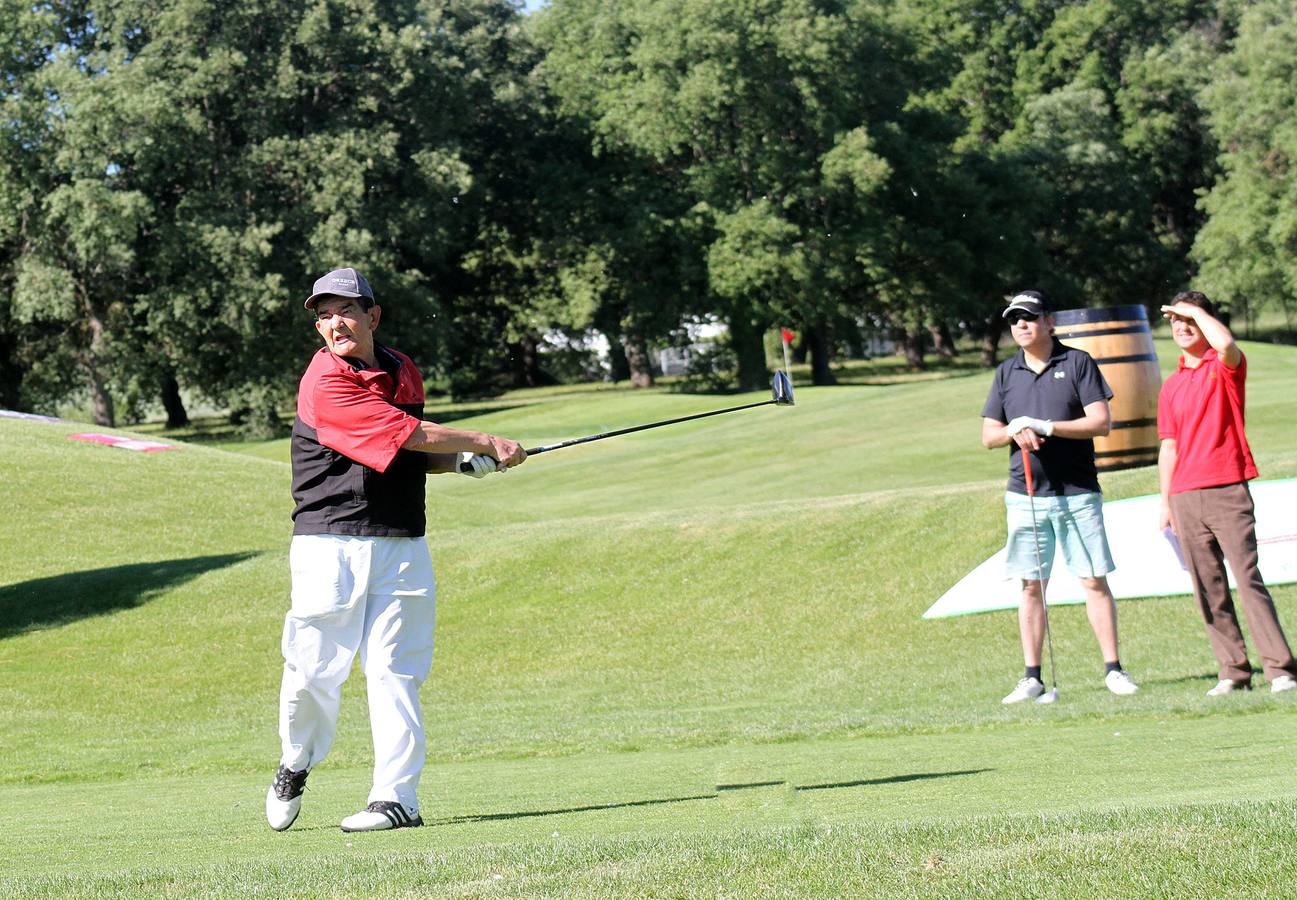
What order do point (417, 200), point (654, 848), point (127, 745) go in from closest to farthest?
point (654, 848) → point (127, 745) → point (417, 200)

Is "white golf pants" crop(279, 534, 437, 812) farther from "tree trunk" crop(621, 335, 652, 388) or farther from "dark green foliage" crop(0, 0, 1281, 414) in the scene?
"tree trunk" crop(621, 335, 652, 388)

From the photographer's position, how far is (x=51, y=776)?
10570mm

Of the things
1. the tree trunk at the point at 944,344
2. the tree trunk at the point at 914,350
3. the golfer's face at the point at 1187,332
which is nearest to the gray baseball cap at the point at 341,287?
the golfer's face at the point at 1187,332

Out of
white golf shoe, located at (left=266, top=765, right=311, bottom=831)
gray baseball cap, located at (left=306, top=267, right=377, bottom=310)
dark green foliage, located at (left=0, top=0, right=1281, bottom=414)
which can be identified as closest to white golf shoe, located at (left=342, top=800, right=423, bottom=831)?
white golf shoe, located at (left=266, top=765, right=311, bottom=831)

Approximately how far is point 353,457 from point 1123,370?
40.6ft

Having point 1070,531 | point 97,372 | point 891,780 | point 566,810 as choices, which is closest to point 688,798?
point 566,810

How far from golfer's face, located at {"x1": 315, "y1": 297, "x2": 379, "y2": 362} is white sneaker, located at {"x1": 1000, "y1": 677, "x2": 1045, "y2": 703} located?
5480 mm

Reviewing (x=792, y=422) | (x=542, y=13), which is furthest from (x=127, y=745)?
(x=542, y=13)

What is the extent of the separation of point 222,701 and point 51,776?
314 cm

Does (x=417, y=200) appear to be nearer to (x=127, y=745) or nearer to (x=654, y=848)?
(x=127, y=745)

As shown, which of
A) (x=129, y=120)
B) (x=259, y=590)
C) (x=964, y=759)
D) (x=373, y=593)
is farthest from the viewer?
(x=129, y=120)

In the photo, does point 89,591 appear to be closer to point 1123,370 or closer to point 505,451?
point 1123,370

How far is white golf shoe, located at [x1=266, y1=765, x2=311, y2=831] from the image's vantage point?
21.2ft

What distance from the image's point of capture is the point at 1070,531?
1005cm
